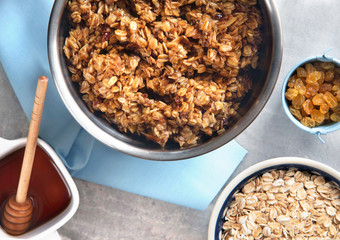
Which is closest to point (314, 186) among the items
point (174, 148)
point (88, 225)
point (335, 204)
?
point (335, 204)

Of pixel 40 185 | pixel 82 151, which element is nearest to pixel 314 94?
pixel 82 151

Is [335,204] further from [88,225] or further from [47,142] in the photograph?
[47,142]

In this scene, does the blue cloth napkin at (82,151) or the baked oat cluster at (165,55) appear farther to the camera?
the blue cloth napkin at (82,151)

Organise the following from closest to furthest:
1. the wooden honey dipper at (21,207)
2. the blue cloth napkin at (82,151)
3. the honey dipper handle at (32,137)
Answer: the honey dipper handle at (32,137), the wooden honey dipper at (21,207), the blue cloth napkin at (82,151)

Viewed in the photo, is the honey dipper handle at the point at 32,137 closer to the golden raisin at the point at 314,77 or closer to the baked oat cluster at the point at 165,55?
the baked oat cluster at the point at 165,55

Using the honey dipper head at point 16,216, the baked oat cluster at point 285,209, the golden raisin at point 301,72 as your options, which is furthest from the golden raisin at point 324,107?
the honey dipper head at point 16,216

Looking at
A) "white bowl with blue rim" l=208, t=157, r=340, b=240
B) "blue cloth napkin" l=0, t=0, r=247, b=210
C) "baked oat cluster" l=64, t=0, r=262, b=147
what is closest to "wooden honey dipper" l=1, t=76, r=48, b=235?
"blue cloth napkin" l=0, t=0, r=247, b=210
